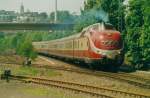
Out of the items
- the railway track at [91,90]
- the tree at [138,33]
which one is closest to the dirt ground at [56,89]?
the railway track at [91,90]

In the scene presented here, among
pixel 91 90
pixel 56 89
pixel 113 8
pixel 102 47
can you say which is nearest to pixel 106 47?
pixel 102 47

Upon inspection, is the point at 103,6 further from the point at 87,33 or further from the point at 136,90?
the point at 136,90

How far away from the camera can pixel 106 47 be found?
3647cm

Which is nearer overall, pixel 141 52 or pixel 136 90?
pixel 136 90

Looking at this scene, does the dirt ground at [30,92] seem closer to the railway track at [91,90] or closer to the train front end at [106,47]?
the railway track at [91,90]

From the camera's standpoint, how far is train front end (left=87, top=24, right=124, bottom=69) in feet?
119

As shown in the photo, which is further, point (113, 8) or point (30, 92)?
point (113, 8)

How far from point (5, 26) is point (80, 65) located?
61591 millimetres

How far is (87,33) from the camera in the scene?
38.6 metres

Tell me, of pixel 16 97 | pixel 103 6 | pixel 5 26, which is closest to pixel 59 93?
pixel 16 97

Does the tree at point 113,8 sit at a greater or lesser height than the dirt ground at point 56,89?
greater

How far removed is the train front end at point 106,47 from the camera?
36.4 metres

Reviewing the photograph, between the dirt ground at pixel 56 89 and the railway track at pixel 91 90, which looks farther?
the dirt ground at pixel 56 89

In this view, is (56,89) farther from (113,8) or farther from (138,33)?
(113,8)
